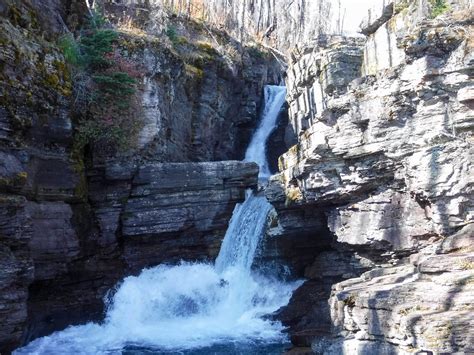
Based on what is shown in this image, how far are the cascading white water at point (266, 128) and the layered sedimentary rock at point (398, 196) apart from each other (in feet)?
23.8

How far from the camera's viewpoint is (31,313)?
12.0 m

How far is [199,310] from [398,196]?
6.75 metres

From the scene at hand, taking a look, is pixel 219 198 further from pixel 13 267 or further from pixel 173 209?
pixel 13 267

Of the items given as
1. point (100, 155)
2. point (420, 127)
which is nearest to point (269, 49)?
point (100, 155)

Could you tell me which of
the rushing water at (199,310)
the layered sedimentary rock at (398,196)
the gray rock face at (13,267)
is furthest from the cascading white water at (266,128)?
the gray rock face at (13,267)

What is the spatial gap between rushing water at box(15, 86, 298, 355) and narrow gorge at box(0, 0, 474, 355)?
0.06 meters

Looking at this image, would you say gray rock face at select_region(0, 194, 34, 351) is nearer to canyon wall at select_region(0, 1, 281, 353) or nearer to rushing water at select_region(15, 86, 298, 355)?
canyon wall at select_region(0, 1, 281, 353)

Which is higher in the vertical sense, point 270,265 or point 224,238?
point 224,238

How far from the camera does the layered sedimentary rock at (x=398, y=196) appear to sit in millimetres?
7141

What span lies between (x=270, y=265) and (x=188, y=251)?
2.70m

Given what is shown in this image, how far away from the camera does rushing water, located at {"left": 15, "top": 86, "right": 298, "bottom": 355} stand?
11.1 meters

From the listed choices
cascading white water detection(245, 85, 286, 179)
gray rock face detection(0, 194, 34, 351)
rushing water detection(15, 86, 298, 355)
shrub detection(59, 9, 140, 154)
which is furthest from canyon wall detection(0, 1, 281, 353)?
cascading white water detection(245, 85, 286, 179)

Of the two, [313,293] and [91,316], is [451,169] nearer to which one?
[313,293]

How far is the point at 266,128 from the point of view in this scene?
2217cm
